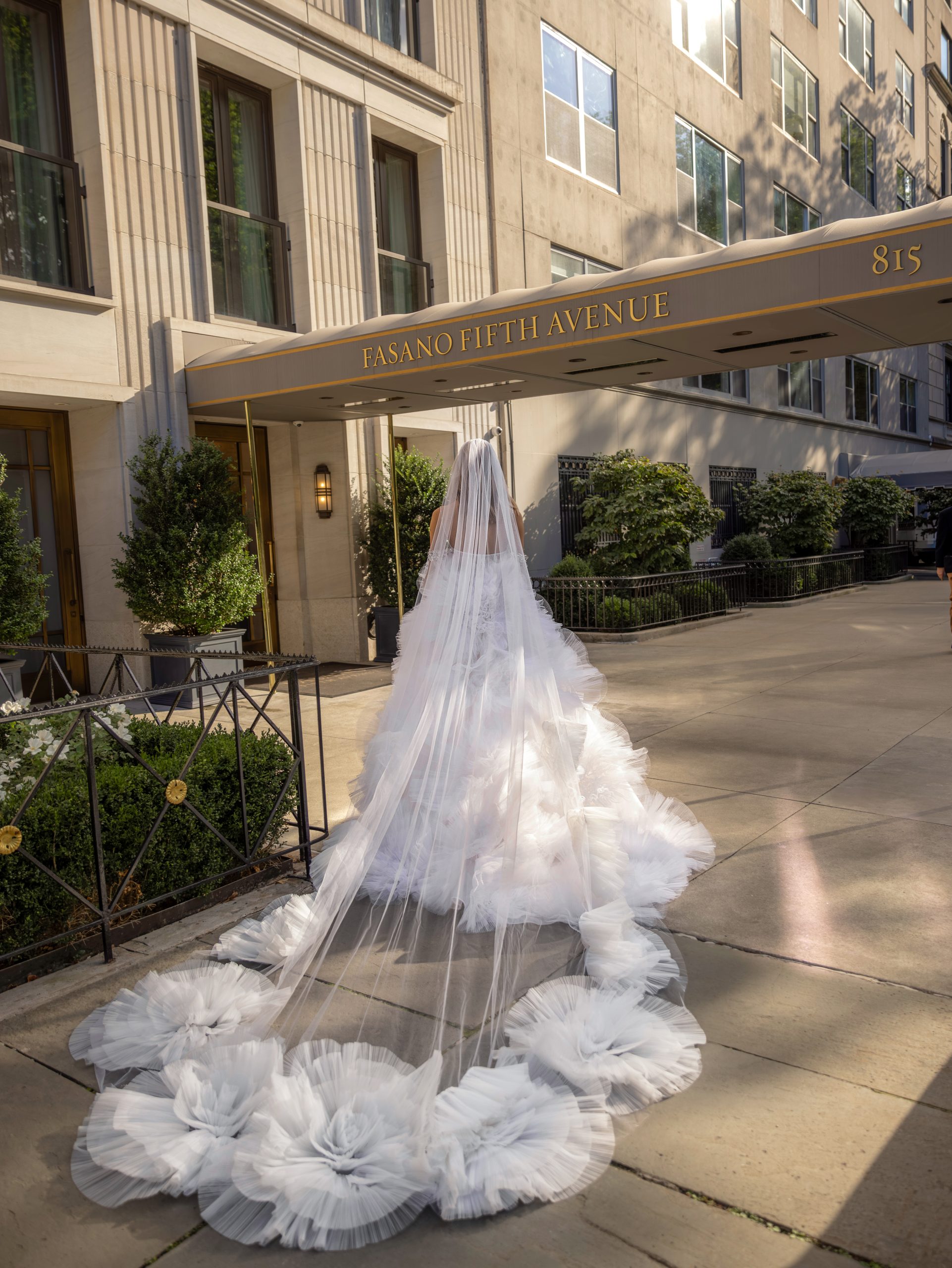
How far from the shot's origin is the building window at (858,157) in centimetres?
2738

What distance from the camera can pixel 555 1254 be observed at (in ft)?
7.63

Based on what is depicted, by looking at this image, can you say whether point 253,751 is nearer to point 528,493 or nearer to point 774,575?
point 528,493

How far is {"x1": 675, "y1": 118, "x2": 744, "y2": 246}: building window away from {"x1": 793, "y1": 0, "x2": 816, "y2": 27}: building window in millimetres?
6114

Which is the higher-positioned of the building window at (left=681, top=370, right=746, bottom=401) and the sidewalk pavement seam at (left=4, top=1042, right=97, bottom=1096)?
the building window at (left=681, top=370, right=746, bottom=401)

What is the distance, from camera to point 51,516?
10219 millimetres

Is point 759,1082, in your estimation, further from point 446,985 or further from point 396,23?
point 396,23

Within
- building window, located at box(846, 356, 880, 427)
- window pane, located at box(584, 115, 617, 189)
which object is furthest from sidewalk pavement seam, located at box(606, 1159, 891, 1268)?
building window, located at box(846, 356, 880, 427)

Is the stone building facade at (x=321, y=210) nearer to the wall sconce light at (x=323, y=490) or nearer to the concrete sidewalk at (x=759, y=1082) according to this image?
the wall sconce light at (x=323, y=490)

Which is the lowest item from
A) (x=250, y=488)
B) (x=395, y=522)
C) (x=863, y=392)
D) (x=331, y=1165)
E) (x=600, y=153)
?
(x=331, y=1165)

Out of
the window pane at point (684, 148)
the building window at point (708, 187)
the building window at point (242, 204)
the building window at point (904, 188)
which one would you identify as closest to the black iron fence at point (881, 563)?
the building window at point (708, 187)

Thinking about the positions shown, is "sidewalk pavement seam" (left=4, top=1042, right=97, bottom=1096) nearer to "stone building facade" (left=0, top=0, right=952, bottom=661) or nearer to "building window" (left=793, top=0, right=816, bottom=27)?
"stone building facade" (left=0, top=0, right=952, bottom=661)

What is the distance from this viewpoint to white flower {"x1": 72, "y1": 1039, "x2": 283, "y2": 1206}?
8.48 feet

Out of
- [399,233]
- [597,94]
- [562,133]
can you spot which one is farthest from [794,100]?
[399,233]

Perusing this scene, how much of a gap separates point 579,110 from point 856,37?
16260mm
